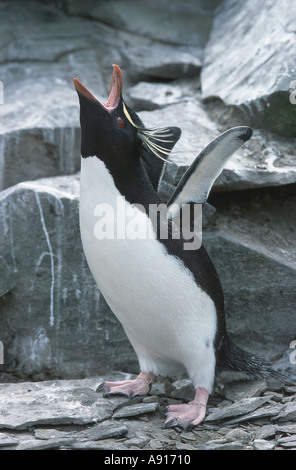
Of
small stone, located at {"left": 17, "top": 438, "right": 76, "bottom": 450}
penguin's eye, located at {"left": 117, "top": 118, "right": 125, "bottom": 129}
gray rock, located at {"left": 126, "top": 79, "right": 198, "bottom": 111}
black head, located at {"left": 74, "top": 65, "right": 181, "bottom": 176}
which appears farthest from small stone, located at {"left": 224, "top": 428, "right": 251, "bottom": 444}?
gray rock, located at {"left": 126, "top": 79, "right": 198, "bottom": 111}

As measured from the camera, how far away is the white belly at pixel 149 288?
9.30 ft

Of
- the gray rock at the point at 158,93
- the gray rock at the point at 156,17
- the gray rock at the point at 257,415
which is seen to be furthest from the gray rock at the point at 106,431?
the gray rock at the point at 156,17

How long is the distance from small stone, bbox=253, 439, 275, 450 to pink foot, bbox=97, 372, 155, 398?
67 centimetres

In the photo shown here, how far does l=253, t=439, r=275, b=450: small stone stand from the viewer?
102 inches

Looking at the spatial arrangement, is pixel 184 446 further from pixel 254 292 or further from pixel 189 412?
pixel 254 292

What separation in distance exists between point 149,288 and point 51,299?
109 cm

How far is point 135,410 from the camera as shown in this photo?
2.94 metres

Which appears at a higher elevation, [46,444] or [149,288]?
[149,288]

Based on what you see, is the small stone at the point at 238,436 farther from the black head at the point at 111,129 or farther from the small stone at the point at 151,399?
the black head at the point at 111,129

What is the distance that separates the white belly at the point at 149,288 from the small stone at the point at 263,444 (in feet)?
1.40

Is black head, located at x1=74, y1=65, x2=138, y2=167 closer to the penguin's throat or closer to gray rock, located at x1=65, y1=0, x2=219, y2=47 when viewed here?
the penguin's throat

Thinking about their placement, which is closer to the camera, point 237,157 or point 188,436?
point 188,436

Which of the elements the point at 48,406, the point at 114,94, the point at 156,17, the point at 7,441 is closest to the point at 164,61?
the point at 156,17
